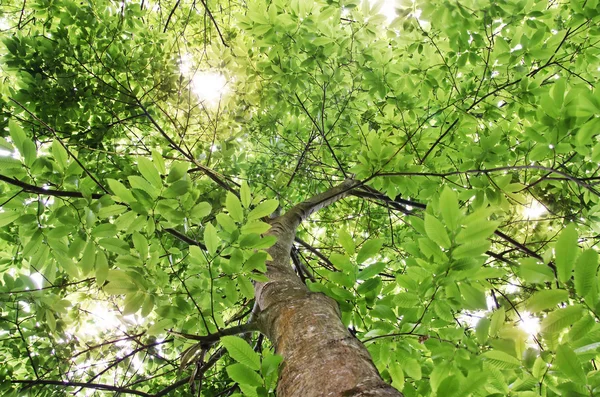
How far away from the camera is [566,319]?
2.80 feet

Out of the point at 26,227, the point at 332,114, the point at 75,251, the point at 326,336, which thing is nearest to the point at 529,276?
the point at 326,336

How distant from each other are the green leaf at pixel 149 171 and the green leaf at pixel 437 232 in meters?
0.87

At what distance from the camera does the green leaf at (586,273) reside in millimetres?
806

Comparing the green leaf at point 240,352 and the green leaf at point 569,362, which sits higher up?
the green leaf at point 240,352

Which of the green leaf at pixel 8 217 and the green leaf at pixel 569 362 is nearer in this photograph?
the green leaf at pixel 569 362

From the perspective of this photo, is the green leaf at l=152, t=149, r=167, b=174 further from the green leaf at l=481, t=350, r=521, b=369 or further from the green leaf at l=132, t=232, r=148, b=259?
the green leaf at l=481, t=350, r=521, b=369

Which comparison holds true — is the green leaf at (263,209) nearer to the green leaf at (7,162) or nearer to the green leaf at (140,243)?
the green leaf at (140,243)

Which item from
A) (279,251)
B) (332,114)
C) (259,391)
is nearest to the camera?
(259,391)

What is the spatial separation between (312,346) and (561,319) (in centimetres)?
65

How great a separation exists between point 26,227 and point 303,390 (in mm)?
1140

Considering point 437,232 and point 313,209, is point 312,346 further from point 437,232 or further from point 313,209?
point 313,209

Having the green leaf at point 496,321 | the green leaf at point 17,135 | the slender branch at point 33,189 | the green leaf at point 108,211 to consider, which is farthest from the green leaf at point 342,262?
the green leaf at point 17,135

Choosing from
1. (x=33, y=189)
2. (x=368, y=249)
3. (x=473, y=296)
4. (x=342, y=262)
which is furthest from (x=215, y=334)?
(x=473, y=296)

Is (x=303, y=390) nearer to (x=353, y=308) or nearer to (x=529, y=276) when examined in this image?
(x=353, y=308)
